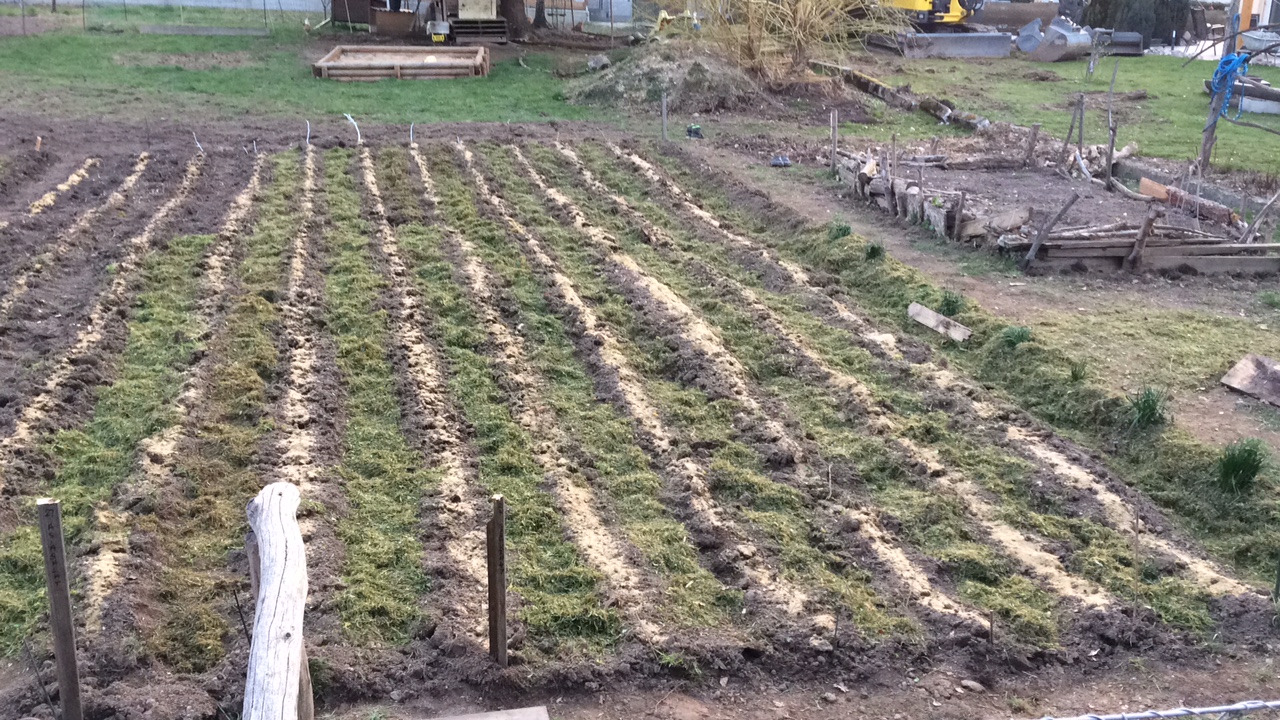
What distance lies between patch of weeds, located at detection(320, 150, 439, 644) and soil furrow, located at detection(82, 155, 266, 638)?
988mm

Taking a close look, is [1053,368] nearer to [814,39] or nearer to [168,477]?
[168,477]

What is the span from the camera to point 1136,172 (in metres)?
15.4

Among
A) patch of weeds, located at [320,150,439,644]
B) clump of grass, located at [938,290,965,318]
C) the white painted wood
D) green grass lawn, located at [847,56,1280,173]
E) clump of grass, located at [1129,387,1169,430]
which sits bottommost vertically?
patch of weeds, located at [320,150,439,644]

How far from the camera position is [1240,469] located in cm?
648

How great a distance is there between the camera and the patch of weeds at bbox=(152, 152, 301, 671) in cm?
523

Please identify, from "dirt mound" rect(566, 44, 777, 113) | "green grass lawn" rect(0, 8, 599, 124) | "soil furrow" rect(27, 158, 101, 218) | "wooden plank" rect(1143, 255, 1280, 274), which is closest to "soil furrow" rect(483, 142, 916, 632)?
"wooden plank" rect(1143, 255, 1280, 274)

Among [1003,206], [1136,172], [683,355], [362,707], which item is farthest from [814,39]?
[362,707]

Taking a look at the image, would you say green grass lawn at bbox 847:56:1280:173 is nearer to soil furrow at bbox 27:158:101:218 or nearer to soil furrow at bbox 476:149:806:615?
soil furrow at bbox 476:149:806:615

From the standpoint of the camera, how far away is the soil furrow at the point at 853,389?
5.60 m

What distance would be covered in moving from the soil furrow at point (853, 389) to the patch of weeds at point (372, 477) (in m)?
2.52

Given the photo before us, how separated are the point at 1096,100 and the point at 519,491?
20.3 metres

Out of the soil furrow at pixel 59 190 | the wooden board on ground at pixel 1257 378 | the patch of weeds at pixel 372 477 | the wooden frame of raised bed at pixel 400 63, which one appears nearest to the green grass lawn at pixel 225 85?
the wooden frame of raised bed at pixel 400 63

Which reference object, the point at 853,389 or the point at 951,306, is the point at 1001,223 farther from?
the point at 853,389

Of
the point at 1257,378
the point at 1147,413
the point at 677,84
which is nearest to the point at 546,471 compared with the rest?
the point at 1147,413
